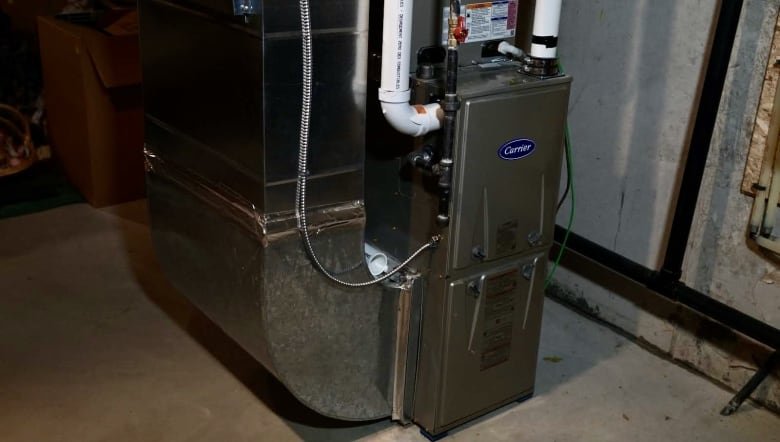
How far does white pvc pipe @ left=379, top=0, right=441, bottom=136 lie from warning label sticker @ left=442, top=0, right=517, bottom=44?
0.68ft

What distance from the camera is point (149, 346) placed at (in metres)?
2.81

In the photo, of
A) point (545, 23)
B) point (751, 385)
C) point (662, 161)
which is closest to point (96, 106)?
point (545, 23)

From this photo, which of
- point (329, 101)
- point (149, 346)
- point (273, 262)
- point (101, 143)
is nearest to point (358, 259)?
point (273, 262)

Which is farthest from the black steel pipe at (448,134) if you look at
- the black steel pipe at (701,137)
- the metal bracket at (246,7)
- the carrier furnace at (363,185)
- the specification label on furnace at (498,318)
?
the black steel pipe at (701,137)

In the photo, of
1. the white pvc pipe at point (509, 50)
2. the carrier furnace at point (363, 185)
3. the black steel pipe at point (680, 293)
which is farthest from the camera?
Answer: the black steel pipe at point (680, 293)

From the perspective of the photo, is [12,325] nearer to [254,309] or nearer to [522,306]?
[254,309]

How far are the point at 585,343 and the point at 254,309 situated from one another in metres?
1.32

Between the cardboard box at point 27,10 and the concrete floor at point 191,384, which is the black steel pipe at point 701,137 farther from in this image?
the cardboard box at point 27,10

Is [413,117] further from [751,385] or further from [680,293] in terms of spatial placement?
[751,385]

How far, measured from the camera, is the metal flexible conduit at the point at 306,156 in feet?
6.09

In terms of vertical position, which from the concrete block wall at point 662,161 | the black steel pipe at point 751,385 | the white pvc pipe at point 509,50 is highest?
the white pvc pipe at point 509,50

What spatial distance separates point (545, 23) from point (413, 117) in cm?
43

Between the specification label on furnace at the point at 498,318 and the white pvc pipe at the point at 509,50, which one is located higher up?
the white pvc pipe at the point at 509,50

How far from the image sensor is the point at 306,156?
77.5 inches
